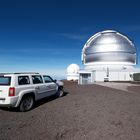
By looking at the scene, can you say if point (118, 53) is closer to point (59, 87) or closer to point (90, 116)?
point (59, 87)

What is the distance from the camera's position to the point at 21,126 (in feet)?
18.6

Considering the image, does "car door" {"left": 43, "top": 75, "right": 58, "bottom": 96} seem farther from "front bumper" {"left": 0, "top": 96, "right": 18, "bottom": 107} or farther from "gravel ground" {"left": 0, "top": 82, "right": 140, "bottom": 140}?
"front bumper" {"left": 0, "top": 96, "right": 18, "bottom": 107}

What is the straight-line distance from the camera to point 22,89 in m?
7.74

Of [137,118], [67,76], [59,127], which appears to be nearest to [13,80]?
[59,127]

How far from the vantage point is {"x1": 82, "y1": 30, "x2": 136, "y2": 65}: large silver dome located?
44.5 metres

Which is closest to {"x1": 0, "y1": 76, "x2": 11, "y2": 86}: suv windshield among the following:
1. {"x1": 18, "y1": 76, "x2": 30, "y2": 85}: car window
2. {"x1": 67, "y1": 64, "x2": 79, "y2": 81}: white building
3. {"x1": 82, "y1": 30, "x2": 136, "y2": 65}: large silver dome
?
{"x1": 18, "y1": 76, "x2": 30, "y2": 85}: car window

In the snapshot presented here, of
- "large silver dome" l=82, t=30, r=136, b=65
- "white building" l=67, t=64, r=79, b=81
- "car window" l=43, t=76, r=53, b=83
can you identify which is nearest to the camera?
"car window" l=43, t=76, r=53, b=83

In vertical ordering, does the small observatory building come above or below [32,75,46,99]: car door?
above

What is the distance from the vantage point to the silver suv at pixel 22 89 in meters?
7.25

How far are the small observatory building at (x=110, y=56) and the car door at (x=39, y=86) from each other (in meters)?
32.4

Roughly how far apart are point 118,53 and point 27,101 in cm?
4015

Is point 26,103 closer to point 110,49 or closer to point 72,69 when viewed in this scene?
point 110,49

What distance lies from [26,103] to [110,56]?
39312 mm

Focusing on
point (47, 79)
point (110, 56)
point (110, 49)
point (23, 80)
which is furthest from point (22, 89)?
point (110, 49)
